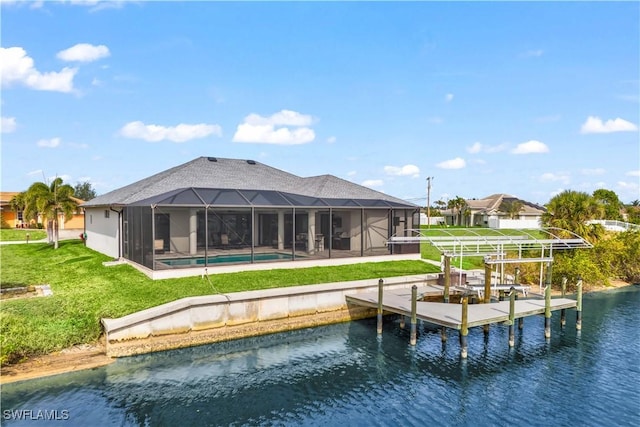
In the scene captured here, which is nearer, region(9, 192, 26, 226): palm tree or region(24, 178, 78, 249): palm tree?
region(24, 178, 78, 249): palm tree

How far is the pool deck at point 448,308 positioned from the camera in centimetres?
1506

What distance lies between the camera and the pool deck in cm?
1506

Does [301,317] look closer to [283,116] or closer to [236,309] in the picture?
[236,309]

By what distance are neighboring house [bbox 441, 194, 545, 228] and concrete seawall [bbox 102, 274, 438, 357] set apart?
38805mm

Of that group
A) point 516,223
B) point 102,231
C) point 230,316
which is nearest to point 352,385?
point 230,316

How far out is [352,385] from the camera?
12.2 meters

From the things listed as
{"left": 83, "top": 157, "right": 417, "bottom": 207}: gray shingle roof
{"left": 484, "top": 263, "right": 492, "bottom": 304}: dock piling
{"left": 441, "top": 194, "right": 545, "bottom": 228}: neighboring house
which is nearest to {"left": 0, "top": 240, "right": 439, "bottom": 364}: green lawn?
{"left": 484, "top": 263, "right": 492, "bottom": 304}: dock piling

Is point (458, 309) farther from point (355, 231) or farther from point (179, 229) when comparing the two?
point (179, 229)

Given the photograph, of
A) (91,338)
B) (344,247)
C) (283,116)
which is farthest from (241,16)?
(283,116)

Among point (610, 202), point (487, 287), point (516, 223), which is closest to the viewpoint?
point (487, 287)

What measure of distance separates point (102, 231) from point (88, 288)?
10054 millimetres

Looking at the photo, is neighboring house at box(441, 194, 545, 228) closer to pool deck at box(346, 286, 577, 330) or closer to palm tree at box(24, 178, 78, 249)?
pool deck at box(346, 286, 577, 330)

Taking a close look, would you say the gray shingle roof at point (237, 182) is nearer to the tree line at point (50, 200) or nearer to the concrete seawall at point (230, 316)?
the tree line at point (50, 200)

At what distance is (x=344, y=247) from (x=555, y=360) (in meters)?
13.3
